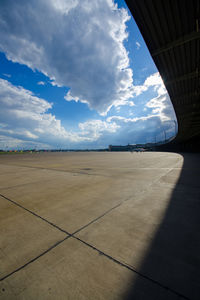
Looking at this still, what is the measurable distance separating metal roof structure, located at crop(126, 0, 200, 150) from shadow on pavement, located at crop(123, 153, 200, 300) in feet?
22.3

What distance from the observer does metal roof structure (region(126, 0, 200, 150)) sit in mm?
4602

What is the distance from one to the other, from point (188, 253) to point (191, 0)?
24.4 feet

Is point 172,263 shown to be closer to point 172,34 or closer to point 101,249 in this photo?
point 101,249

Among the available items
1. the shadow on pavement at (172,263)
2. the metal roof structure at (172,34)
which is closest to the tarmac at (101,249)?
the shadow on pavement at (172,263)

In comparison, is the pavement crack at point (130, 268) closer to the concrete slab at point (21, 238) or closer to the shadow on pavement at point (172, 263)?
the shadow on pavement at point (172, 263)

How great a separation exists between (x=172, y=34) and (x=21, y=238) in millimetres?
8904

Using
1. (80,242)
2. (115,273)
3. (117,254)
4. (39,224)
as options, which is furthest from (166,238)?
(39,224)

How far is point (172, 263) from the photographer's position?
1629 millimetres

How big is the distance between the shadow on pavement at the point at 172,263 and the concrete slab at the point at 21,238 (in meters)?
1.38

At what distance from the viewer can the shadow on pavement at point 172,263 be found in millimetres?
1286

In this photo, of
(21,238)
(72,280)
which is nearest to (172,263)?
(72,280)

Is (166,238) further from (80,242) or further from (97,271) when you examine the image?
(80,242)

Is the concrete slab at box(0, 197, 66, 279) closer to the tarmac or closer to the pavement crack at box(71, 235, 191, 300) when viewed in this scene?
the tarmac

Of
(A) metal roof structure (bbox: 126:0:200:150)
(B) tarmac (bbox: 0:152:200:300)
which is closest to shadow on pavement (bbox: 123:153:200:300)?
(B) tarmac (bbox: 0:152:200:300)
